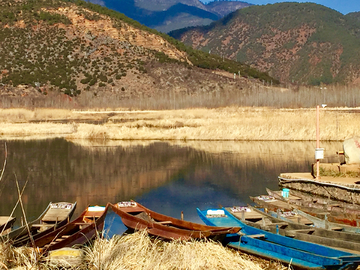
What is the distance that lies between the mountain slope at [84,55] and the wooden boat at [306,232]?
55.0 meters

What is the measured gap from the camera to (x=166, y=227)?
1094cm

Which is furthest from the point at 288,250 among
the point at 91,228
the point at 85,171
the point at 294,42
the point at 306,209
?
the point at 294,42

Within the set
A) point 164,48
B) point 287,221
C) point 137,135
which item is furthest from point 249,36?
point 287,221

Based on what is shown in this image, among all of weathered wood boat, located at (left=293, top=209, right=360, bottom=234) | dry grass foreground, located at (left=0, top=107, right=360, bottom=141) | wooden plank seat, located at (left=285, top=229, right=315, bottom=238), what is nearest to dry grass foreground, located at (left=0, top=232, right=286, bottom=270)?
wooden plank seat, located at (left=285, top=229, right=315, bottom=238)

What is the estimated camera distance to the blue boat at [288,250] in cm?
895

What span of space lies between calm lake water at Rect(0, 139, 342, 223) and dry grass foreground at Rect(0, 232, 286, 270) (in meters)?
4.25

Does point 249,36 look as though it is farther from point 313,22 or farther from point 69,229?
point 69,229

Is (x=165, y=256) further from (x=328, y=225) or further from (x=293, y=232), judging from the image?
(x=328, y=225)

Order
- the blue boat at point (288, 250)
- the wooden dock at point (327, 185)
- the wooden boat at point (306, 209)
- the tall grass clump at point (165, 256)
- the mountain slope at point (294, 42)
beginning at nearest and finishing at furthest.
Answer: the tall grass clump at point (165, 256) < the blue boat at point (288, 250) < the wooden boat at point (306, 209) < the wooden dock at point (327, 185) < the mountain slope at point (294, 42)

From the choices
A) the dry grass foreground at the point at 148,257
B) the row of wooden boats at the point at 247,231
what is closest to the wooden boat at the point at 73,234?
the row of wooden boats at the point at 247,231

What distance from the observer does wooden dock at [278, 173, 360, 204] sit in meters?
16.2

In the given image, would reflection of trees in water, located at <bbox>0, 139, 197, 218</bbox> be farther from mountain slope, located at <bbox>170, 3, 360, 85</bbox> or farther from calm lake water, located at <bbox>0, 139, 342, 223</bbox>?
mountain slope, located at <bbox>170, 3, 360, 85</bbox>

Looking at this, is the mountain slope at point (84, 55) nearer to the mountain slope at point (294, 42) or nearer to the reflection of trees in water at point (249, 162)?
the reflection of trees in water at point (249, 162)

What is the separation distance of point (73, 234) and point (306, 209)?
695 cm
